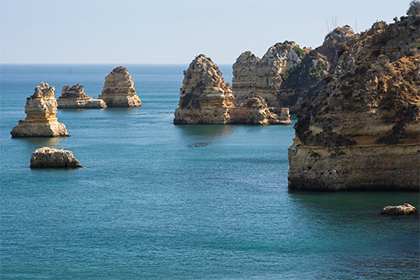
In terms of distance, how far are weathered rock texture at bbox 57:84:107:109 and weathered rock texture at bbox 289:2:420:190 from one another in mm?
110750

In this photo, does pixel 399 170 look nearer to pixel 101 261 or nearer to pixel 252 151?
pixel 101 261

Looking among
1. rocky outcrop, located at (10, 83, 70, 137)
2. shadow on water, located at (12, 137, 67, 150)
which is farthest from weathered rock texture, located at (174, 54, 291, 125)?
shadow on water, located at (12, 137, 67, 150)

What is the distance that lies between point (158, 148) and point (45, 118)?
17001 millimetres

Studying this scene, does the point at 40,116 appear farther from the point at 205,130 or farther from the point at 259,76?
the point at 259,76

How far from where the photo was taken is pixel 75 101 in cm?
16612

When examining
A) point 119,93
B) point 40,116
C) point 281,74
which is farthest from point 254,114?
point 119,93

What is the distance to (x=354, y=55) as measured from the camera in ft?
242

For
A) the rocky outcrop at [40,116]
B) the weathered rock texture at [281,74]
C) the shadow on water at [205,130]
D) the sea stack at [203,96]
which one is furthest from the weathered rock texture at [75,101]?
the rocky outcrop at [40,116]

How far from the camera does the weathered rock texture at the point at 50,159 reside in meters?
74.9

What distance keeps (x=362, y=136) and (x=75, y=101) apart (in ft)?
377

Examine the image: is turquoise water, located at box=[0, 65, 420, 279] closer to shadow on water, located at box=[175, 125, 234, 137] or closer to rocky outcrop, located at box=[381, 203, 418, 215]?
rocky outcrop, located at box=[381, 203, 418, 215]

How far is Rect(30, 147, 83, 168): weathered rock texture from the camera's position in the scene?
246 feet

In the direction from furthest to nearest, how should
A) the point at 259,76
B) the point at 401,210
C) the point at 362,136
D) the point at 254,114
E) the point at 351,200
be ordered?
the point at 259,76 → the point at 254,114 → the point at 362,136 → the point at 351,200 → the point at 401,210

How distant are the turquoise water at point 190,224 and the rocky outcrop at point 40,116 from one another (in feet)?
47.3
